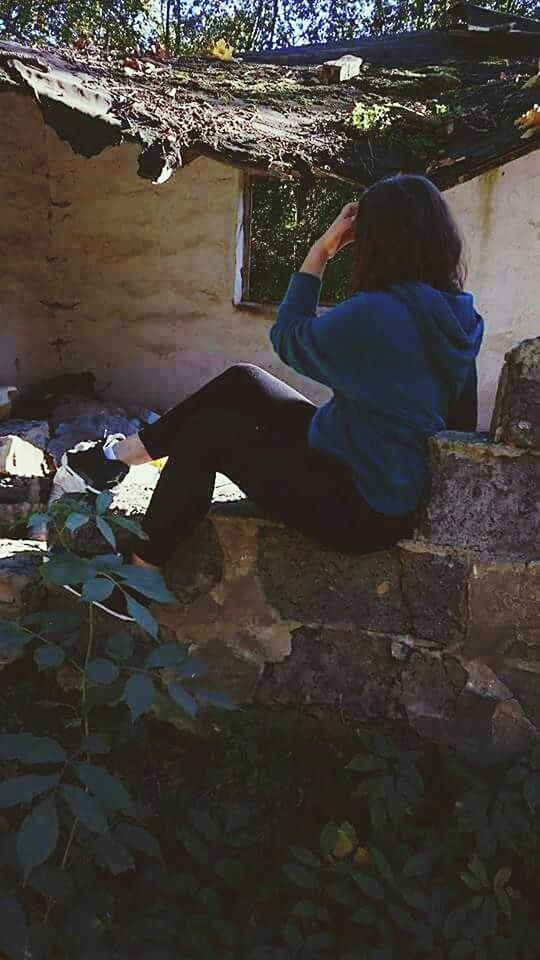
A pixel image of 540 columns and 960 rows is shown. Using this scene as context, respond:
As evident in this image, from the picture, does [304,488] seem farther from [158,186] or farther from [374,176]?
[158,186]

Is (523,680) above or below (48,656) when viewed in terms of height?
below

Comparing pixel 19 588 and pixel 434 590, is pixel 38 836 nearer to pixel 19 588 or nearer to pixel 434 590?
pixel 19 588

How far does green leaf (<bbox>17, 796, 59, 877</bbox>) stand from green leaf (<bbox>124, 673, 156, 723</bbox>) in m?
0.22

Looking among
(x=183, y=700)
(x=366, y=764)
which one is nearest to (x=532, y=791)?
(x=366, y=764)

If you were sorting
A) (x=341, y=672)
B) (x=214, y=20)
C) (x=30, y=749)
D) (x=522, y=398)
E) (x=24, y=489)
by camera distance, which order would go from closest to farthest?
(x=30, y=749) < (x=522, y=398) < (x=341, y=672) < (x=24, y=489) < (x=214, y=20)

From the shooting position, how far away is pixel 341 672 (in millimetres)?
2361

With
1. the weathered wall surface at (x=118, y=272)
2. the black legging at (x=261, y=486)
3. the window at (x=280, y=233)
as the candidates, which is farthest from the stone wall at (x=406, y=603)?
the window at (x=280, y=233)

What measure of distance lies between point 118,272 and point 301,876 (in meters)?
5.38

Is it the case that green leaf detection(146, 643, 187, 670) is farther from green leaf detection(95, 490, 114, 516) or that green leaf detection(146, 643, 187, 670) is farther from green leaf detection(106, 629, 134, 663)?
green leaf detection(95, 490, 114, 516)

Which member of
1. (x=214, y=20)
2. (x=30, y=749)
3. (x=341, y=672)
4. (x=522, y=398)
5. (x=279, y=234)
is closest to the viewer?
(x=30, y=749)

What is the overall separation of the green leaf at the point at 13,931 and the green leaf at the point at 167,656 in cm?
53

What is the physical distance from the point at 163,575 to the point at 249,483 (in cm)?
42

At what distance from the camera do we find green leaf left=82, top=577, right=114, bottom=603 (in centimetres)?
168

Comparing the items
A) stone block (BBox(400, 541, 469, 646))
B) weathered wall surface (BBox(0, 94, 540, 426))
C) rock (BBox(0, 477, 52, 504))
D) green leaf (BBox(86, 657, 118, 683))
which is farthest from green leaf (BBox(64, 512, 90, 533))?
weathered wall surface (BBox(0, 94, 540, 426))
